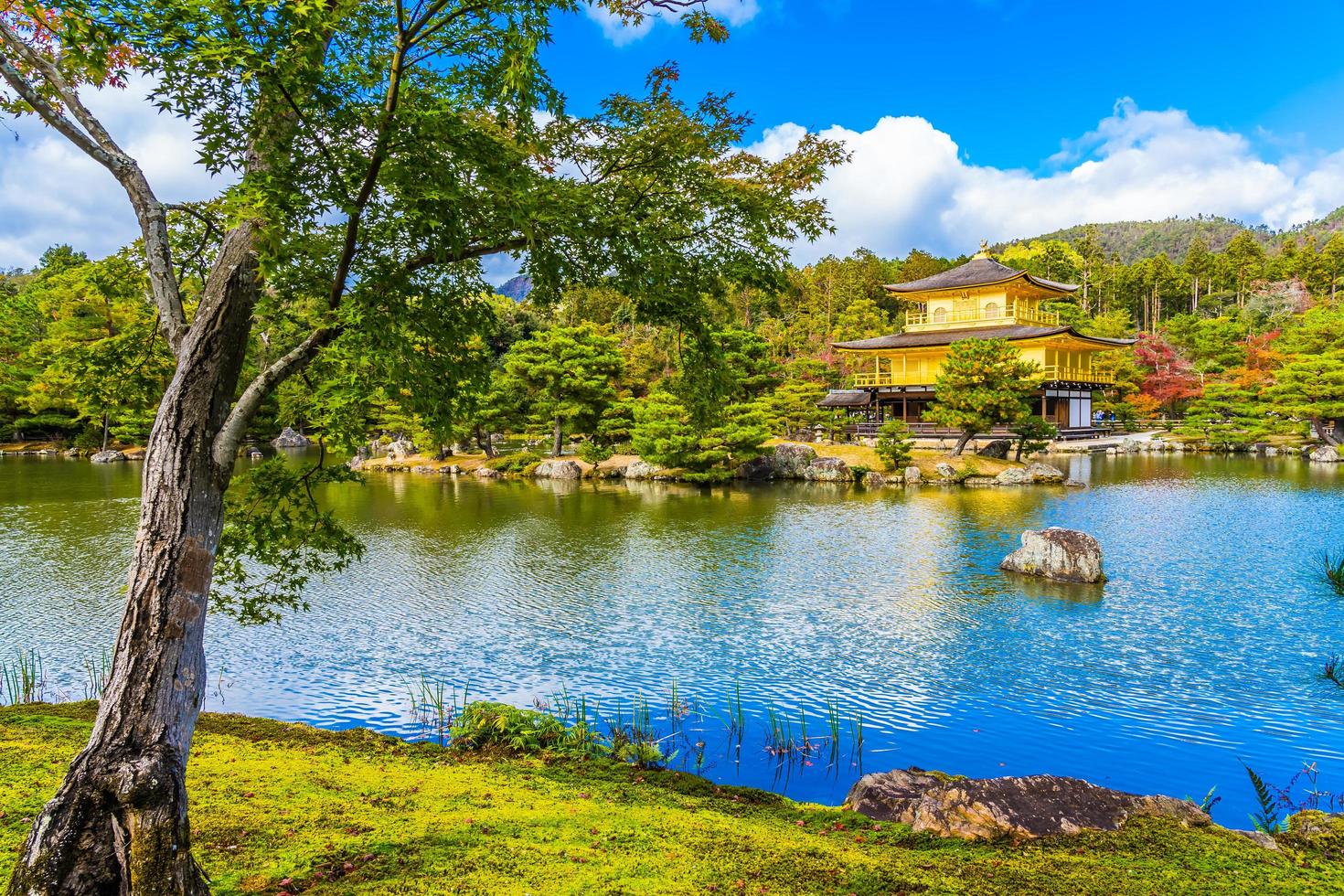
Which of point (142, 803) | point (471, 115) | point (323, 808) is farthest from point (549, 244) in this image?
point (323, 808)

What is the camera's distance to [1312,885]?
2863mm

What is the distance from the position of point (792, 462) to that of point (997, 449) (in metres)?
7.56

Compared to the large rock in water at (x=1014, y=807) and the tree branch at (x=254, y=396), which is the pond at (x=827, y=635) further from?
the tree branch at (x=254, y=396)

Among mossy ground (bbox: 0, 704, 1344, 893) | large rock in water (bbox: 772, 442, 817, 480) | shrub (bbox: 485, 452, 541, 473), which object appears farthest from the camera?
shrub (bbox: 485, 452, 541, 473)

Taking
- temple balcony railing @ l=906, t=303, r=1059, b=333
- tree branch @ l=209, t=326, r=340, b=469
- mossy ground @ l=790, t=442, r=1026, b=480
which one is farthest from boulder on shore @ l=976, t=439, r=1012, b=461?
tree branch @ l=209, t=326, r=340, b=469

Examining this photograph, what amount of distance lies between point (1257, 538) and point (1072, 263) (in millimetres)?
47522

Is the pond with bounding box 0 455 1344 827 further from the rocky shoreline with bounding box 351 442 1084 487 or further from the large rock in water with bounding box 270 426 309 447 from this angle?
the large rock in water with bounding box 270 426 309 447

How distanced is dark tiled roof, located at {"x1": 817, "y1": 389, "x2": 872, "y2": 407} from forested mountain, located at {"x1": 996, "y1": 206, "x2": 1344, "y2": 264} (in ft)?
239

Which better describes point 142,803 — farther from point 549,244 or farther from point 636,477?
point 636,477

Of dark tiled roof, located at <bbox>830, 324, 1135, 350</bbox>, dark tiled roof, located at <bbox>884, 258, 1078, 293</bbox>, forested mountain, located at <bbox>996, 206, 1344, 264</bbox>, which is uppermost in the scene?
forested mountain, located at <bbox>996, 206, 1344, 264</bbox>

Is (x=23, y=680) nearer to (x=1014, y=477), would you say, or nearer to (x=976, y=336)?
(x=1014, y=477)

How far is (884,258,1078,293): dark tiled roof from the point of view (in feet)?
108

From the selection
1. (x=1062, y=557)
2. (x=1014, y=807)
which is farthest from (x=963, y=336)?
(x=1014, y=807)

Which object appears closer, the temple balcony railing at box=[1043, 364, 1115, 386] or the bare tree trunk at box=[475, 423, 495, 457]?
the bare tree trunk at box=[475, 423, 495, 457]
